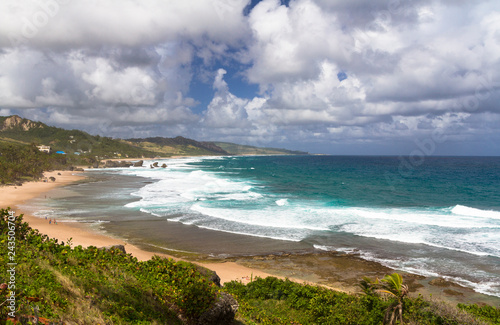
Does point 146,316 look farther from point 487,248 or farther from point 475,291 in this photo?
point 487,248

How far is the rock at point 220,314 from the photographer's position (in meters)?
7.69

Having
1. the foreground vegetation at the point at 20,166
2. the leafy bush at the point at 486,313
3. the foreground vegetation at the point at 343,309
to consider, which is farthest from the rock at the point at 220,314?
the foreground vegetation at the point at 20,166

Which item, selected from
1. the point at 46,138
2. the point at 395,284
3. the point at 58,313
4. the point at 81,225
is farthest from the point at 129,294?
the point at 46,138

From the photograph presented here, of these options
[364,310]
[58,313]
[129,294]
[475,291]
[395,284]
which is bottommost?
[475,291]

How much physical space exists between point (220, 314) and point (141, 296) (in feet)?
6.95

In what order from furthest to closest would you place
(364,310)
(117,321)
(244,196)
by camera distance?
(244,196)
(364,310)
(117,321)

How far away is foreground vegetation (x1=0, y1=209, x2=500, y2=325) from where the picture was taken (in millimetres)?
5761

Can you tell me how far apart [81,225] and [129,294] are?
79.9 feet

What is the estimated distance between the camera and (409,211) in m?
36.2

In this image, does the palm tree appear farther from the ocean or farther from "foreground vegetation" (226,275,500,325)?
the ocean

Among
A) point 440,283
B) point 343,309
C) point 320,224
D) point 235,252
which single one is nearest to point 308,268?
point 235,252

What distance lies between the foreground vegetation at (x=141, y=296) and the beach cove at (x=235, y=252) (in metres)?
4.91

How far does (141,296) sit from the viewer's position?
7312 mm

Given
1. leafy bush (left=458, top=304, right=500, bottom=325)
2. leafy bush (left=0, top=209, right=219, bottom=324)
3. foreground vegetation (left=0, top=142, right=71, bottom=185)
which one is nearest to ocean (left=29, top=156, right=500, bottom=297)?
leafy bush (left=458, top=304, right=500, bottom=325)
